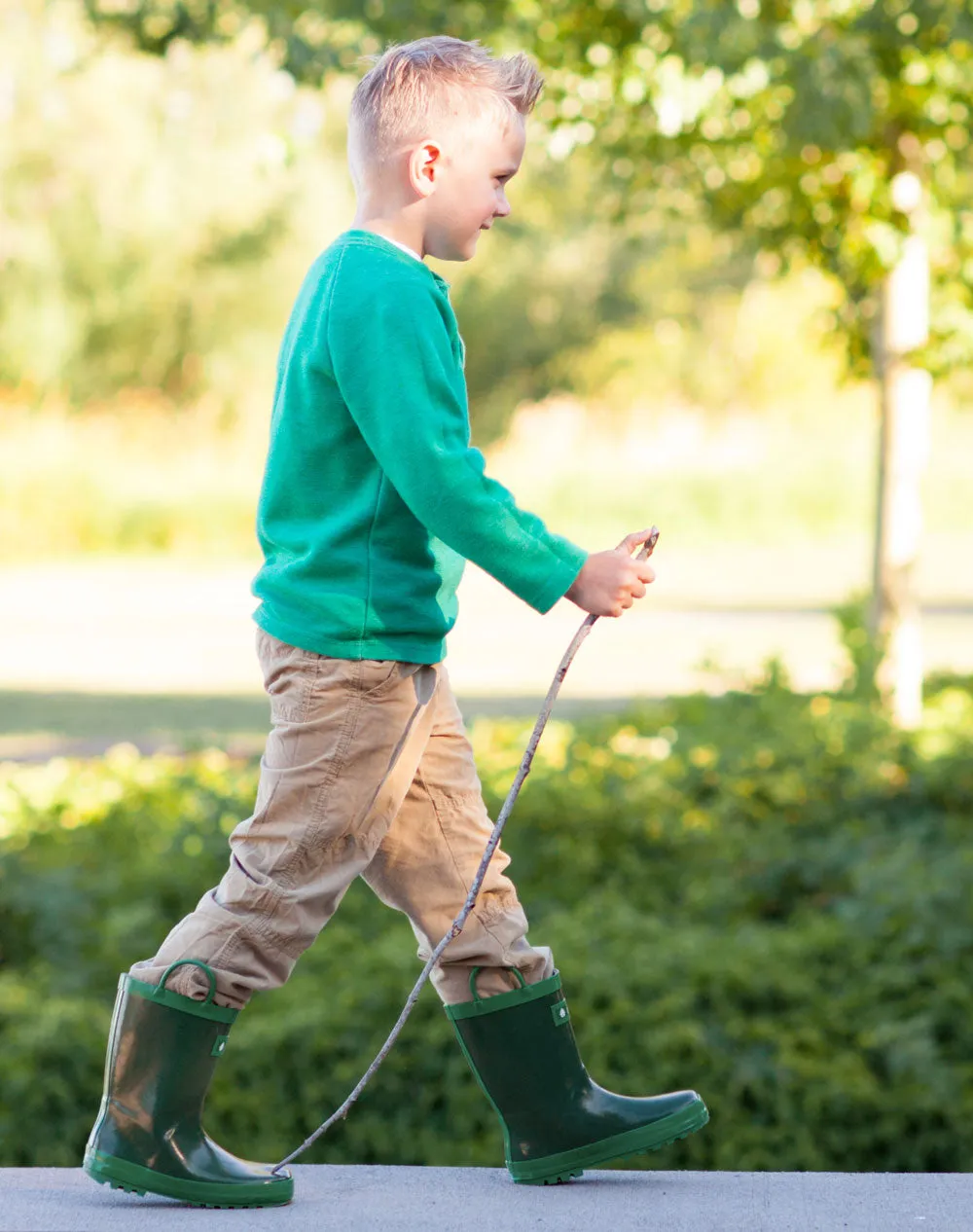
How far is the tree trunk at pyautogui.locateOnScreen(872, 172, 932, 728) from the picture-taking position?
771 centimetres

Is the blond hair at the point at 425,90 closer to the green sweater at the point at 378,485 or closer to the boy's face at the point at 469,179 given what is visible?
the boy's face at the point at 469,179

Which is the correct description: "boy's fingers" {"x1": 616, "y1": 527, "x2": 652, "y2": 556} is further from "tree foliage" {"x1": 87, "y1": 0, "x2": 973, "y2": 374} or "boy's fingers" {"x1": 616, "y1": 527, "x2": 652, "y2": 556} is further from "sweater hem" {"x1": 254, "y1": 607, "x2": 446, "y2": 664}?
"tree foliage" {"x1": 87, "y1": 0, "x2": 973, "y2": 374}

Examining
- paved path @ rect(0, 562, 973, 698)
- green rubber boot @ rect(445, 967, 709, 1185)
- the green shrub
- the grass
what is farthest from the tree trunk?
green rubber boot @ rect(445, 967, 709, 1185)

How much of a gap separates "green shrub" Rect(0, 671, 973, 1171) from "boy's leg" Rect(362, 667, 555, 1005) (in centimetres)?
136

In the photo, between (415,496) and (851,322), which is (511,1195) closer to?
(415,496)

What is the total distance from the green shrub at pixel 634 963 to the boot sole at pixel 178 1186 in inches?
53.0

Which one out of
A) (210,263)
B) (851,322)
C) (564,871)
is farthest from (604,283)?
(564,871)

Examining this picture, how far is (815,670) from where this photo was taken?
1201cm

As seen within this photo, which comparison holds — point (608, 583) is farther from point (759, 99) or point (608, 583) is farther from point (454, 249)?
point (759, 99)

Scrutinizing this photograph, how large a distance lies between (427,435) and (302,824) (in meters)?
0.53

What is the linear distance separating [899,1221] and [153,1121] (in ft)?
3.25

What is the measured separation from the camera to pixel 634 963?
13.5ft

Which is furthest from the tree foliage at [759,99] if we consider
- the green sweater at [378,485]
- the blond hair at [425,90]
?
the green sweater at [378,485]

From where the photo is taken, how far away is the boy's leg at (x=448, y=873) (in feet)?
7.96
